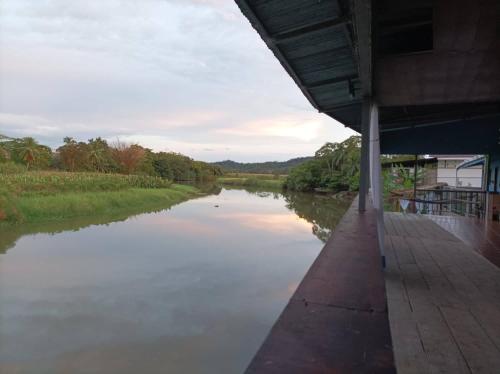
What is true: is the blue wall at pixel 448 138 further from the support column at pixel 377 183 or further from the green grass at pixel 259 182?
the green grass at pixel 259 182

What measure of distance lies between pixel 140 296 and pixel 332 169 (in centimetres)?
2758

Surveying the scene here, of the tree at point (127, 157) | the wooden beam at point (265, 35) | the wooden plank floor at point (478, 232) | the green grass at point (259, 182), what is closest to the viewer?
the wooden beam at point (265, 35)

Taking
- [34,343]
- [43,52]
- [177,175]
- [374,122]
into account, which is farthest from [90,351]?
[177,175]

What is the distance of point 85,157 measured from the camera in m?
30.1

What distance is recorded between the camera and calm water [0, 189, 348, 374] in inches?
171

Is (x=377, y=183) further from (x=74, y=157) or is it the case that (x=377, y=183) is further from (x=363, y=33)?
(x=74, y=157)

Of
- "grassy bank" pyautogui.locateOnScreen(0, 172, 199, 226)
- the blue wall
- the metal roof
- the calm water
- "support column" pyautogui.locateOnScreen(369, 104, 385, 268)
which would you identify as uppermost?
the metal roof

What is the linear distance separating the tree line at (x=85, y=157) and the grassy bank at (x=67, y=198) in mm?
9826

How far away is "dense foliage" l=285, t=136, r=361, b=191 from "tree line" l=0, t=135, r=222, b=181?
641 inches

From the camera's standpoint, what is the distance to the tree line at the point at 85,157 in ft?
91.2

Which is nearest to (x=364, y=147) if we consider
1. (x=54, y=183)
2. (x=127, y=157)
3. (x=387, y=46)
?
(x=387, y=46)

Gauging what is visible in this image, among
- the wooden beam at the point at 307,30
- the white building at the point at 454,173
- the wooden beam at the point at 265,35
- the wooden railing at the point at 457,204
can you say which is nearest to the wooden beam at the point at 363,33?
the wooden beam at the point at 307,30

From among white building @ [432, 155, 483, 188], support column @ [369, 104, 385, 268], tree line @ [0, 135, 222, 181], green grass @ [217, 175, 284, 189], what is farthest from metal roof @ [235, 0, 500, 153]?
green grass @ [217, 175, 284, 189]

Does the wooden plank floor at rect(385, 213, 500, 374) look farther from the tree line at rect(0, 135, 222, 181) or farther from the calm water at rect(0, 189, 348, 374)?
the tree line at rect(0, 135, 222, 181)
